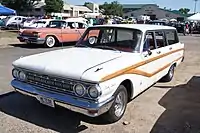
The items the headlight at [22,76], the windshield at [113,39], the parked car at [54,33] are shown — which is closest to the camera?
the headlight at [22,76]

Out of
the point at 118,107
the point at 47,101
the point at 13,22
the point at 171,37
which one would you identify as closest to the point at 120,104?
the point at 118,107

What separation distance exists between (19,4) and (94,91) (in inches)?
3097

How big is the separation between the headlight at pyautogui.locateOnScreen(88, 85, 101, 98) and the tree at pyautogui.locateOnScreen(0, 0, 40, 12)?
3047 inches

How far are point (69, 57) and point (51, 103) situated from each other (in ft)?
3.22

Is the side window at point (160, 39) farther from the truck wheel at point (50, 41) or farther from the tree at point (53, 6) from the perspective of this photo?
the tree at point (53, 6)

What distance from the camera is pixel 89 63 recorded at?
4.75 meters

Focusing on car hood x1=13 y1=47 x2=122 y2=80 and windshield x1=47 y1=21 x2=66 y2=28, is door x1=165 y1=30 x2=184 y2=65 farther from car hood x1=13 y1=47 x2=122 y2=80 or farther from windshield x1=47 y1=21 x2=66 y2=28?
windshield x1=47 y1=21 x2=66 y2=28

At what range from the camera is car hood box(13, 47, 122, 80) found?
4457 mm

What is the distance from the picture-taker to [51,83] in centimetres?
463

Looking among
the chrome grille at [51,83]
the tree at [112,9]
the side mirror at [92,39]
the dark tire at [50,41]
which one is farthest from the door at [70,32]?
the tree at [112,9]

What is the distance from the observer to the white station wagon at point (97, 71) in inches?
171

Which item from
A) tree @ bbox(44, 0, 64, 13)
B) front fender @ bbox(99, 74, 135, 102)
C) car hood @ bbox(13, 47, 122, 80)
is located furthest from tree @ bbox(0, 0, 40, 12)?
front fender @ bbox(99, 74, 135, 102)

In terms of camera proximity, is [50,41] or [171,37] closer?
[171,37]

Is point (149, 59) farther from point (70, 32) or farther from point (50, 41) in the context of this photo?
point (70, 32)
